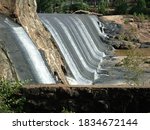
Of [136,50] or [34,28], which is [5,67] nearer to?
[34,28]

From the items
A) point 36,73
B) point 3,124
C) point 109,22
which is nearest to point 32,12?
point 36,73

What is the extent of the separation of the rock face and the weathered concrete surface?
9.58 meters

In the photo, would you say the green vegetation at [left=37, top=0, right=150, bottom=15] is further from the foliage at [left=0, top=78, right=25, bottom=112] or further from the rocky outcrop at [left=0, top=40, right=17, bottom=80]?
the foliage at [left=0, top=78, right=25, bottom=112]

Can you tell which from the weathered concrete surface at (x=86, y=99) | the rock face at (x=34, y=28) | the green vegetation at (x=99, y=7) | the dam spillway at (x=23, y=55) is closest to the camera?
the weathered concrete surface at (x=86, y=99)

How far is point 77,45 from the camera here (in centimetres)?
2723

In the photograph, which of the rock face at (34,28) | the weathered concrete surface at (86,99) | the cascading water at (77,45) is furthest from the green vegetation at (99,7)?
the weathered concrete surface at (86,99)

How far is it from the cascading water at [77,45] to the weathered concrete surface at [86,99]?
512 inches

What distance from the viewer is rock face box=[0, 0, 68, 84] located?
1925 cm

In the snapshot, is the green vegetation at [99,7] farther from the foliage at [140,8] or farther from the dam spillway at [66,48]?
the dam spillway at [66,48]

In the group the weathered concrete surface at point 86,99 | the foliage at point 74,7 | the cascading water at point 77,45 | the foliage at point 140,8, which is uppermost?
the weathered concrete surface at point 86,99

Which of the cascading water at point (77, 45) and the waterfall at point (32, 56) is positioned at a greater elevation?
the waterfall at point (32, 56)

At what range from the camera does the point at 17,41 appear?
53.6 feet

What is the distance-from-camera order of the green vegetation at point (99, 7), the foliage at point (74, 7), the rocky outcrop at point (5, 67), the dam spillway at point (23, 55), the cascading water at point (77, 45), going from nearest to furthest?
the rocky outcrop at point (5, 67) → the dam spillway at point (23, 55) → the cascading water at point (77, 45) → the green vegetation at point (99, 7) → the foliage at point (74, 7)

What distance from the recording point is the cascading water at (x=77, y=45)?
76.9 feet
